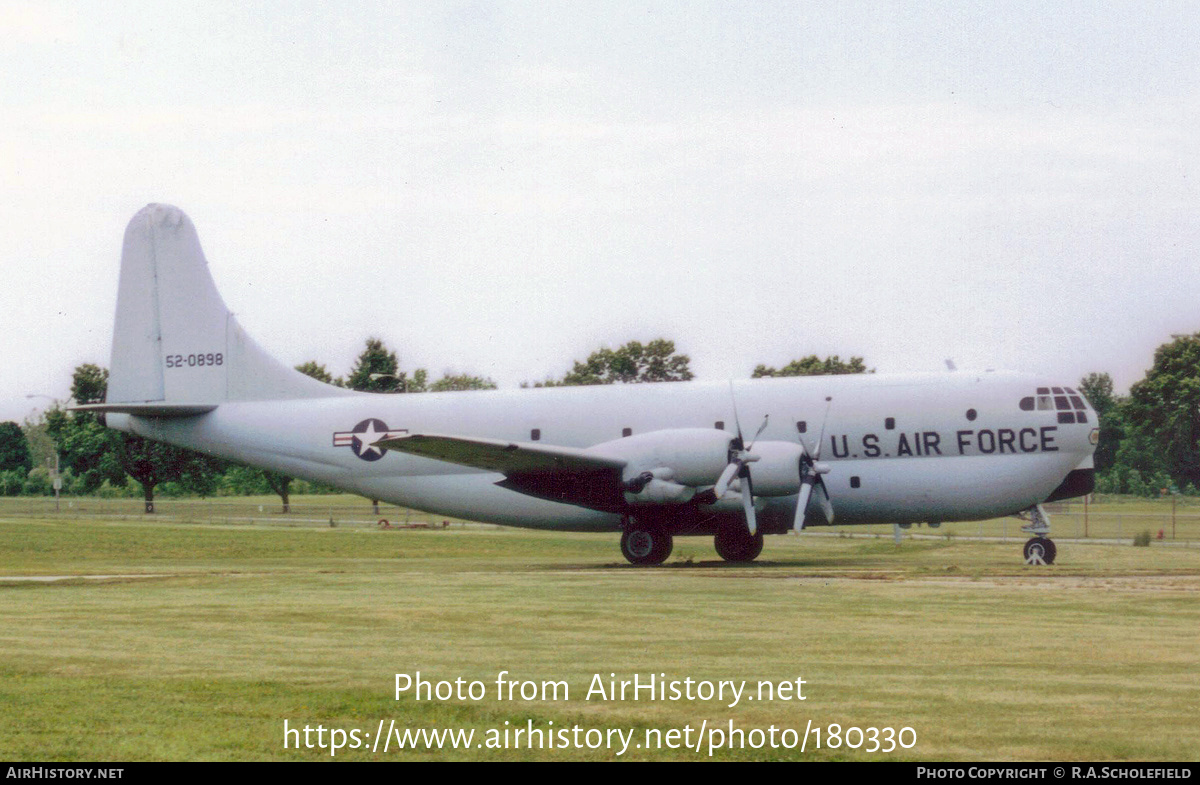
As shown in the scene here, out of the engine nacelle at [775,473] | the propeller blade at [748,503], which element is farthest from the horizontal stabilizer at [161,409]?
the engine nacelle at [775,473]

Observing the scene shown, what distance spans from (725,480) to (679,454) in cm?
151

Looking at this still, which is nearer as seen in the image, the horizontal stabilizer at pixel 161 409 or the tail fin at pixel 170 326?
the horizontal stabilizer at pixel 161 409

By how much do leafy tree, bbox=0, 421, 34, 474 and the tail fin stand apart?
14070cm

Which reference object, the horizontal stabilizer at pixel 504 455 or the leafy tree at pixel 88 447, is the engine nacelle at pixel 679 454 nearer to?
the horizontal stabilizer at pixel 504 455

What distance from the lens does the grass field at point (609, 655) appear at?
1020 centimetres

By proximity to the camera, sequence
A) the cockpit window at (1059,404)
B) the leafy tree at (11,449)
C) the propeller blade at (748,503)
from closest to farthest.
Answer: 1. the propeller blade at (748,503)
2. the cockpit window at (1059,404)
3. the leafy tree at (11,449)

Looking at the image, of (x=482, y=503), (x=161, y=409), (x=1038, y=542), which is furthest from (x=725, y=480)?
(x=161, y=409)

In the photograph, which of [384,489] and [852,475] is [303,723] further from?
[384,489]

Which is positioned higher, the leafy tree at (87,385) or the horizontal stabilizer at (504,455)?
the leafy tree at (87,385)

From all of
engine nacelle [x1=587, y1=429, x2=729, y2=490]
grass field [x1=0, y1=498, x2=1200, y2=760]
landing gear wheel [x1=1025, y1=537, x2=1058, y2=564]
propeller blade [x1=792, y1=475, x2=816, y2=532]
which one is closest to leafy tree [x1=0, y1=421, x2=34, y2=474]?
grass field [x1=0, y1=498, x2=1200, y2=760]

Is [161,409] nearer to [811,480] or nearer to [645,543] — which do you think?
[645,543]

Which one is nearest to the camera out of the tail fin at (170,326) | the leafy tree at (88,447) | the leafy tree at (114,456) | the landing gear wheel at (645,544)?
the landing gear wheel at (645,544)

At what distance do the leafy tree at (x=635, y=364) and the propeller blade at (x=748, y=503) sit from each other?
64660 mm

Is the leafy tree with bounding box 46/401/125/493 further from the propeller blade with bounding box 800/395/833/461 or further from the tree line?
the propeller blade with bounding box 800/395/833/461
